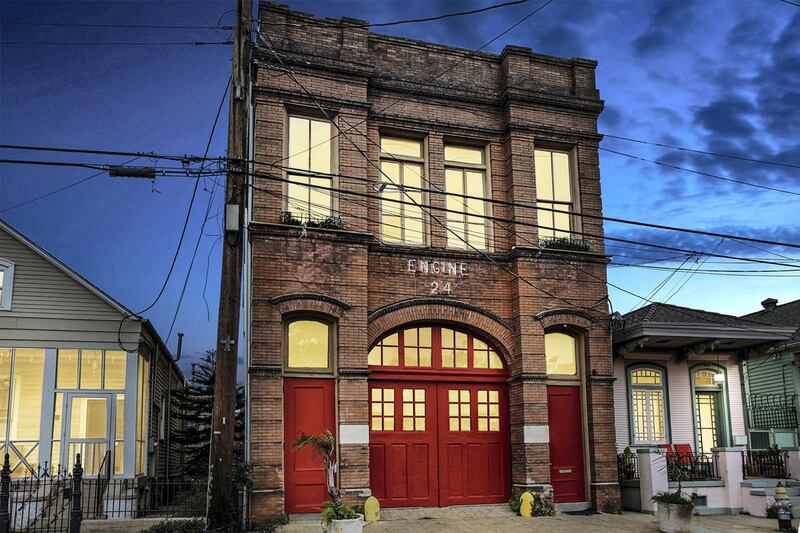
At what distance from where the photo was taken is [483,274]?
18594mm

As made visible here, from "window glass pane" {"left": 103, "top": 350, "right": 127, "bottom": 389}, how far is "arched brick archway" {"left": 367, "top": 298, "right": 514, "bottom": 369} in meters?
5.54

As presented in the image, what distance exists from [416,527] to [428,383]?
3517mm

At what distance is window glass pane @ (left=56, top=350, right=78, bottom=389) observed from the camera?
17.1 m

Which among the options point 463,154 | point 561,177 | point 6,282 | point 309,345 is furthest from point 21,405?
point 561,177

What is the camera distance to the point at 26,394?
56.2 feet

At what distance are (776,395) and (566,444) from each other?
38.4ft

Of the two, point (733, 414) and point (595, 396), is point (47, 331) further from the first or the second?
point (733, 414)

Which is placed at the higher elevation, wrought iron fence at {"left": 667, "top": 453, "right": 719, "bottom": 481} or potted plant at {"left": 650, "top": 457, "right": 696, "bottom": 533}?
wrought iron fence at {"left": 667, "top": 453, "right": 719, "bottom": 481}

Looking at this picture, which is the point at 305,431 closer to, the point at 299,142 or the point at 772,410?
the point at 299,142

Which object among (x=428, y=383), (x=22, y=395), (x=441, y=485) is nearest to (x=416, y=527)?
(x=441, y=485)

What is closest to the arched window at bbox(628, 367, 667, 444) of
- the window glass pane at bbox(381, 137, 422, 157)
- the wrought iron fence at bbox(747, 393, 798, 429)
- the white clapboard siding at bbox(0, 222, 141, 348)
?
the wrought iron fence at bbox(747, 393, 798, 429)

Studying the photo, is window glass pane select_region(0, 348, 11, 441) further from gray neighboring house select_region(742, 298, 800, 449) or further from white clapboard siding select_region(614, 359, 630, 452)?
gray neighboring house select_region(742, 298, 800, 449)

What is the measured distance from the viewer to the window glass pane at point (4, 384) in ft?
55.5

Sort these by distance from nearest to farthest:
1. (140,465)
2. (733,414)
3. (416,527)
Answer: (416,527) → (140,465) → (733,414)
